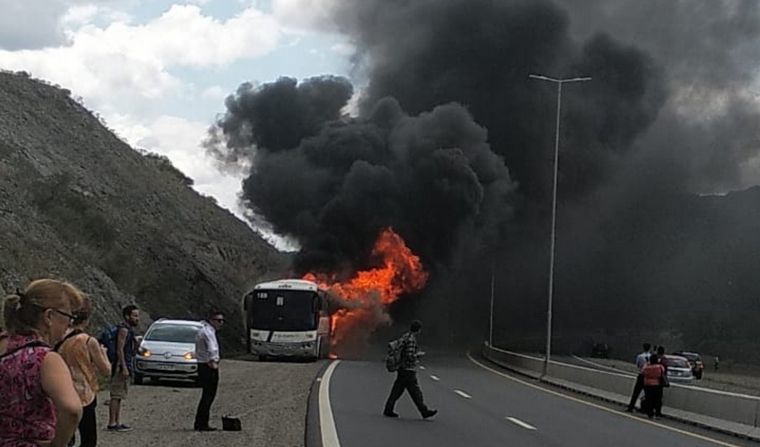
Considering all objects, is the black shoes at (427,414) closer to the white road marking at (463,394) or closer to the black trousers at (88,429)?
the white road marking at (463,394)

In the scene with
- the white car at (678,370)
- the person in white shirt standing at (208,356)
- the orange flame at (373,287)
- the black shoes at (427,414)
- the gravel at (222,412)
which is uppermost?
the orange flame at (373,287)

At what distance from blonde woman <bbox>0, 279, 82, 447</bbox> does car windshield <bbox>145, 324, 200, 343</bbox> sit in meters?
19.5

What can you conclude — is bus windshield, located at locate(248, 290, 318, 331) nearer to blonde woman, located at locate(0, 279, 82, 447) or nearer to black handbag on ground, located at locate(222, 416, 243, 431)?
black handbag on ground, located at locate(222, 416, 243, 431)

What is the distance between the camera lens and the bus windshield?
1577 inches

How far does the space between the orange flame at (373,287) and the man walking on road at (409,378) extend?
3139 cm

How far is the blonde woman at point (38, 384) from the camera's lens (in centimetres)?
451

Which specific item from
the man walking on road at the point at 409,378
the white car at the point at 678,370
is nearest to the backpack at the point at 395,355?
the man walking on road at the point at 409,378

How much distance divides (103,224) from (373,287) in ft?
45.6

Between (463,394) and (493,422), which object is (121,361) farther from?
(463,394)

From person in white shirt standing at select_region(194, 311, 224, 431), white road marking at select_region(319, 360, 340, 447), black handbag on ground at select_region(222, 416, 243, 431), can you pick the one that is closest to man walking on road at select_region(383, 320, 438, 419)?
white road marking at select_region(319, 360, 340, 447)

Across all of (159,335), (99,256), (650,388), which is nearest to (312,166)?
(99,256)

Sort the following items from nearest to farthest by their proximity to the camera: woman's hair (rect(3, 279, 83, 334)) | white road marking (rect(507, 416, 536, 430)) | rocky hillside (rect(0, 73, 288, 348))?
woman's hair (rect(3, 279, 83, 334)), white road marking (rect(507, 416, 536, 430)), rocky hillside (rect(0, 73, 288, 348))

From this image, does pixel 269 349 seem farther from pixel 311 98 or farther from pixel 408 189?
pixel 311 98

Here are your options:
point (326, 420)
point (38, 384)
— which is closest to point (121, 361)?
point (326, 420)
